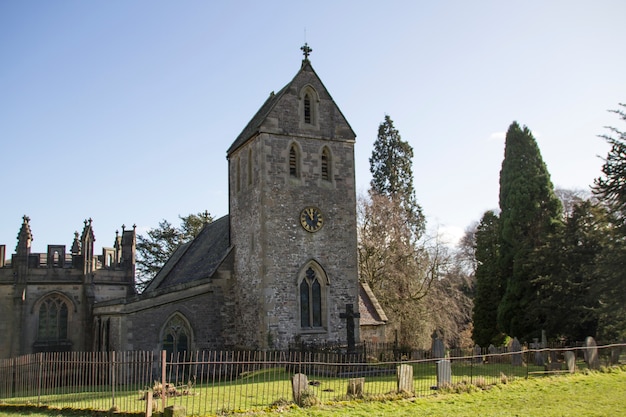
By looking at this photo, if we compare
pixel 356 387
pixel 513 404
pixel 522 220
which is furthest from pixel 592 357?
pixel 522 220

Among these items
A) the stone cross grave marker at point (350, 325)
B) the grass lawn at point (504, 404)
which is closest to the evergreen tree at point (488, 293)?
the stone cross grave marker at point (350, 325)

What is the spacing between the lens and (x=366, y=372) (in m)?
21.0

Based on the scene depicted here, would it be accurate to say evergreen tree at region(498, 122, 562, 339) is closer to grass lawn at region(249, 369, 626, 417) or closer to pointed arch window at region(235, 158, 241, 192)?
grass lawn at region(249, 369, 626, 417)

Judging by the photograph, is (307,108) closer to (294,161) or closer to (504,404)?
(294,161)

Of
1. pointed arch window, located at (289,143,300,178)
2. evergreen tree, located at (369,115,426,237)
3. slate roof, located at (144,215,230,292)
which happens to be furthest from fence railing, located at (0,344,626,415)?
evergreen tree, located at (369,115,426,237)

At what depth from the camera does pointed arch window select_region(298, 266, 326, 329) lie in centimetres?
2433

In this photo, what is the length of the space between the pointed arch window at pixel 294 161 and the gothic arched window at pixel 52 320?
50.1 feet

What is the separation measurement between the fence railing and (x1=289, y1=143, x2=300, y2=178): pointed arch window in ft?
24.5

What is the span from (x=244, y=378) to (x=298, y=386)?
Answer: 7336 millimetres

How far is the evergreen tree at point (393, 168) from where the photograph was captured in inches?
1796

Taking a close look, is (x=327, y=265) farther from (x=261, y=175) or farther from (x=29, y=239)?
(x=29, y=239)

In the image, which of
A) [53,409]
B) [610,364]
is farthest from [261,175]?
[610,364]

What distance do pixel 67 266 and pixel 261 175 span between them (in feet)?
46.2

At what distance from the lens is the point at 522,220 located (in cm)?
3158
